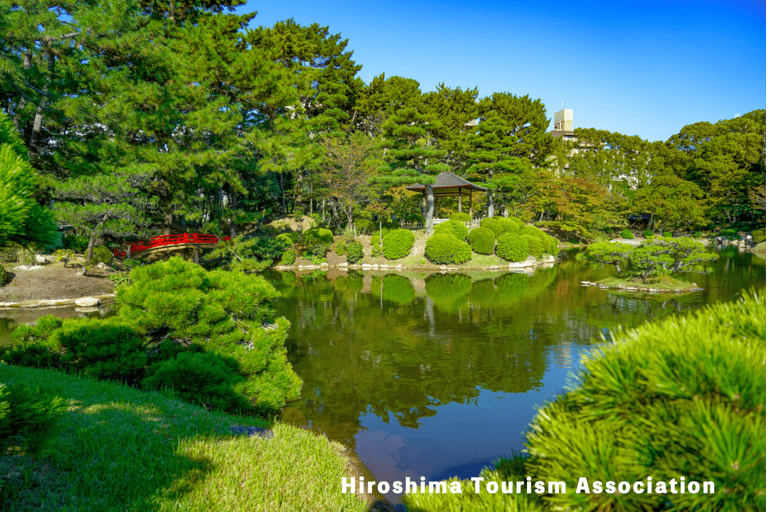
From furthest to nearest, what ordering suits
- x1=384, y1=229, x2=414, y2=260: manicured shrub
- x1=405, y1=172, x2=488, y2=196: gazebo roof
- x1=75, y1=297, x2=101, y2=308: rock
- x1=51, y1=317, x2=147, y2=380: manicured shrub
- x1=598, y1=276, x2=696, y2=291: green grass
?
1. x1=405, y1=172, x2=488, y2=196: gazebo roof
2. x1=384, y1=229, x2=414, y2=260: manicured shrub
3. x1=598, y1=276, x2=696, y2=291: green grass
4. x1=75, y1=297, x2=101, y2=308: rock
5. x1=51, y1=317, x2=147, y2=380: manicured shrub

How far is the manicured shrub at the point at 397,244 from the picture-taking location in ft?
72.9

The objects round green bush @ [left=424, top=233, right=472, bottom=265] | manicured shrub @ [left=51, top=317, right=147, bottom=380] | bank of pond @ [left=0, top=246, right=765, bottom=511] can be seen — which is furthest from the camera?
round green bush @ [left=424, top=233, right=472, bottom=265]

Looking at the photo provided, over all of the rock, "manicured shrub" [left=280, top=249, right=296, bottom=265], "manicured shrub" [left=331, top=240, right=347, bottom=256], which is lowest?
the rock

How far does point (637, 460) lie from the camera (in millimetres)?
1079

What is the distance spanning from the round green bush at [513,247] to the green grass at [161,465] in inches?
746

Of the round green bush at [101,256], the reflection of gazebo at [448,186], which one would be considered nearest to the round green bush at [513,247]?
the reflection of gazebo at [448,186]

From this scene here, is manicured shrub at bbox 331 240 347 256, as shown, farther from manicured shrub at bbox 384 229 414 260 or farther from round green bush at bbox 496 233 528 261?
round green bush at bbox 496 233 528 261

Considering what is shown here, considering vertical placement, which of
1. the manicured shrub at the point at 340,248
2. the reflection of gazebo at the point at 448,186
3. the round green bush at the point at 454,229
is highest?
the reflection of gazebo at the point at 448,186

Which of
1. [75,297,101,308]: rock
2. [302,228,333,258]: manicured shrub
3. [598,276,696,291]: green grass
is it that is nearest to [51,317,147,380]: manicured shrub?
[75,297,101,308]: rock

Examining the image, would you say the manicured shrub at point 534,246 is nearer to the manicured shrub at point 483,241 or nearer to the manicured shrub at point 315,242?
the manicured shrub at point 483,241

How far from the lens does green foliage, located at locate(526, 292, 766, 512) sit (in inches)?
35.6

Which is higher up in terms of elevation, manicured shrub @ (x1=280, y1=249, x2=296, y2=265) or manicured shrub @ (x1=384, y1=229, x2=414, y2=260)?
manicured shrub @ (x1=384, y1=229, x2=414, y2=260)

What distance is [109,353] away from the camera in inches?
215

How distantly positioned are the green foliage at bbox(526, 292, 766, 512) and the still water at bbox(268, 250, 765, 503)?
16 centimetres
